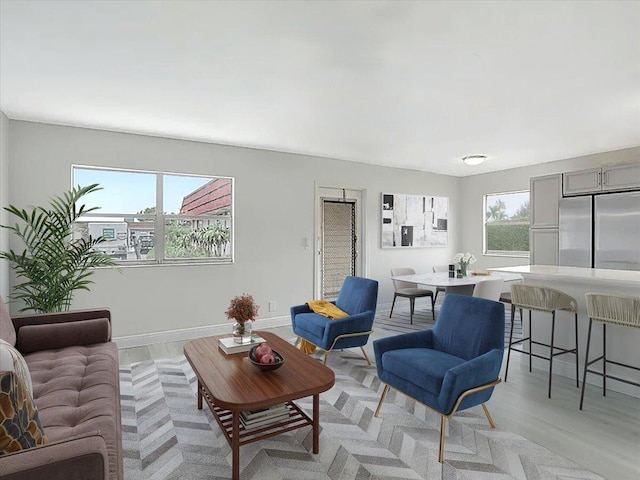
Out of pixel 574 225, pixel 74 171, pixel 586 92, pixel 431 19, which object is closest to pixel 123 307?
pixel 74 171

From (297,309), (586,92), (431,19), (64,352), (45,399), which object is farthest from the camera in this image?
(297,309)

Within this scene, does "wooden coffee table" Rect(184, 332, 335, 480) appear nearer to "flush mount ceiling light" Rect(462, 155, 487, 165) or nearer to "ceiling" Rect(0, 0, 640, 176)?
"ceiling" Rect(0, 0, 640, 176)

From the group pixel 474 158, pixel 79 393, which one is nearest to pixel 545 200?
pixel 474 158

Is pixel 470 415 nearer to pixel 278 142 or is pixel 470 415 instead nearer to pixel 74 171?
pixel 278 142

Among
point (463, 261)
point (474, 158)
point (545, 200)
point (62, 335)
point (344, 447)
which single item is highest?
point (474, 158)

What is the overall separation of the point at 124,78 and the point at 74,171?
5.90 feet

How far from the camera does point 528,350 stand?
367 centimetres

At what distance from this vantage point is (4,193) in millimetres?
3631

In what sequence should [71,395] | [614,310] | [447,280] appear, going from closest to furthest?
1. [71,395]
2. [614,310]
3. [447,280]

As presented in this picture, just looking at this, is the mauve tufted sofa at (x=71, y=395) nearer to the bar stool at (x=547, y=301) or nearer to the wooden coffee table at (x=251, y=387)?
the wooden coffee table at (x=251, y=387)

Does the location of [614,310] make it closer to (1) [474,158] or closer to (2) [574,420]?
(2) [574,420]

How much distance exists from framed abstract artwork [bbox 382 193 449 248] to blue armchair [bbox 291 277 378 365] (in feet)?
8.20

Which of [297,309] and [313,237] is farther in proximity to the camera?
[313,237]

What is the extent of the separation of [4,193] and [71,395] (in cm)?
274
